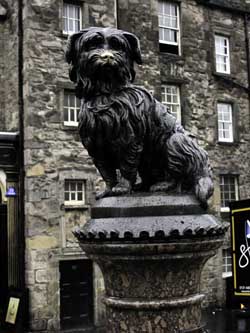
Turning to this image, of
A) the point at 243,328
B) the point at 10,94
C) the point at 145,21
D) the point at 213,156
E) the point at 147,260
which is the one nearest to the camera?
the point at 147,260

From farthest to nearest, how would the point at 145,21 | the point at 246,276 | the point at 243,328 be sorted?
the point at 145,21 < the point at 243,328 < the point at 246,276

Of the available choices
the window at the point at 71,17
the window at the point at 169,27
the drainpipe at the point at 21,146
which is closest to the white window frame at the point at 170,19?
the window at the point at 169,27

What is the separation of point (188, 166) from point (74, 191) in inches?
460

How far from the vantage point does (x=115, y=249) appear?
2.52 m

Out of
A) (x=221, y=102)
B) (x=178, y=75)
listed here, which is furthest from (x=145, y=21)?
(x=221, y=102)

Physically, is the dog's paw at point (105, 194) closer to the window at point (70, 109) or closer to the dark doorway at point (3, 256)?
the dark doorway at point (3, 256)

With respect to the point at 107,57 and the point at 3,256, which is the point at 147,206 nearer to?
the point at 107,57

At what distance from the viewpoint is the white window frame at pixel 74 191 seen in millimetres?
14258

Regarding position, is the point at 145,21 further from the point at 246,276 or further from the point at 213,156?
the point at 246,276

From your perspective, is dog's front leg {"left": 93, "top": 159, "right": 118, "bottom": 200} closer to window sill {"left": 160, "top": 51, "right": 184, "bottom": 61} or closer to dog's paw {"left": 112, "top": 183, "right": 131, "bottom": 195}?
dog's paw {"left": 112, "top": 183, "right": 131, "bottom": 195}

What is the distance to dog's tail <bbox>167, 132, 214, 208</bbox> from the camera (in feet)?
9.37

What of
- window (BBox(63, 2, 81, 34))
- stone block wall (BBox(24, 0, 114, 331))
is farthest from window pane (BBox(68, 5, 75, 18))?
stone block wall (BBox(24, 0, 114, 331))

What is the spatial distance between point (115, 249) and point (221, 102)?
16444mm

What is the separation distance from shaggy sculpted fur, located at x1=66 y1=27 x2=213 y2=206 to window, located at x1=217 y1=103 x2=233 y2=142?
15.6m
